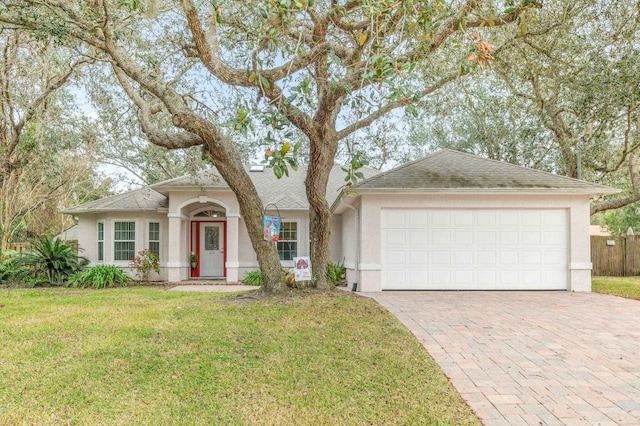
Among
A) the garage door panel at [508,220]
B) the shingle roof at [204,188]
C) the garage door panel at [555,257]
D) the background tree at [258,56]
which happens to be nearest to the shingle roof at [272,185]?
the shingle roof at [204,188]

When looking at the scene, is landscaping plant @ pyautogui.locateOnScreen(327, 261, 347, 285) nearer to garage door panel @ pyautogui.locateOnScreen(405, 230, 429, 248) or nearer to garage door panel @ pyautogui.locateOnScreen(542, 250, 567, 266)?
garage door panel @ pyautogui.locateOnScreen(405, 230, 429, 248)

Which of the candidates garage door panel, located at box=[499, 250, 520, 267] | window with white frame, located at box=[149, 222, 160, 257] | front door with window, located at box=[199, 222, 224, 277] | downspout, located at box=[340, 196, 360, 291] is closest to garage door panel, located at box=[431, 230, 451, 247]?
garage door panel, located at box=[499, 250, 520, 267]

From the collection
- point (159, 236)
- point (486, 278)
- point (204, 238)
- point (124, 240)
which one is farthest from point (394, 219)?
point (124, 240)

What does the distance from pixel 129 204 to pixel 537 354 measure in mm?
13446

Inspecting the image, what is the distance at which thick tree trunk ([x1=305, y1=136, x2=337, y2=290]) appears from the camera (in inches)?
357

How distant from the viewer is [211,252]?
51.6 ft

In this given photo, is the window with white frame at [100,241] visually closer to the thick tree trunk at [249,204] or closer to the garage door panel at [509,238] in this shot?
the thick tree trunk at [249,204]

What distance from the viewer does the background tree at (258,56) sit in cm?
704

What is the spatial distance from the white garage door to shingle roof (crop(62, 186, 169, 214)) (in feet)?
28.0

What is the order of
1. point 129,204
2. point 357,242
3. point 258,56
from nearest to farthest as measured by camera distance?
point 258,56
point 357,242
point 129,204

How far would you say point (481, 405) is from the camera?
3793mm

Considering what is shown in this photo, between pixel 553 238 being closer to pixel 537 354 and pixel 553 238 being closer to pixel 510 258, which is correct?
pixel 510 258

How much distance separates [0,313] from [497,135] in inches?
747

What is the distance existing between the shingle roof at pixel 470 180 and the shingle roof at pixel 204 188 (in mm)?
3048
